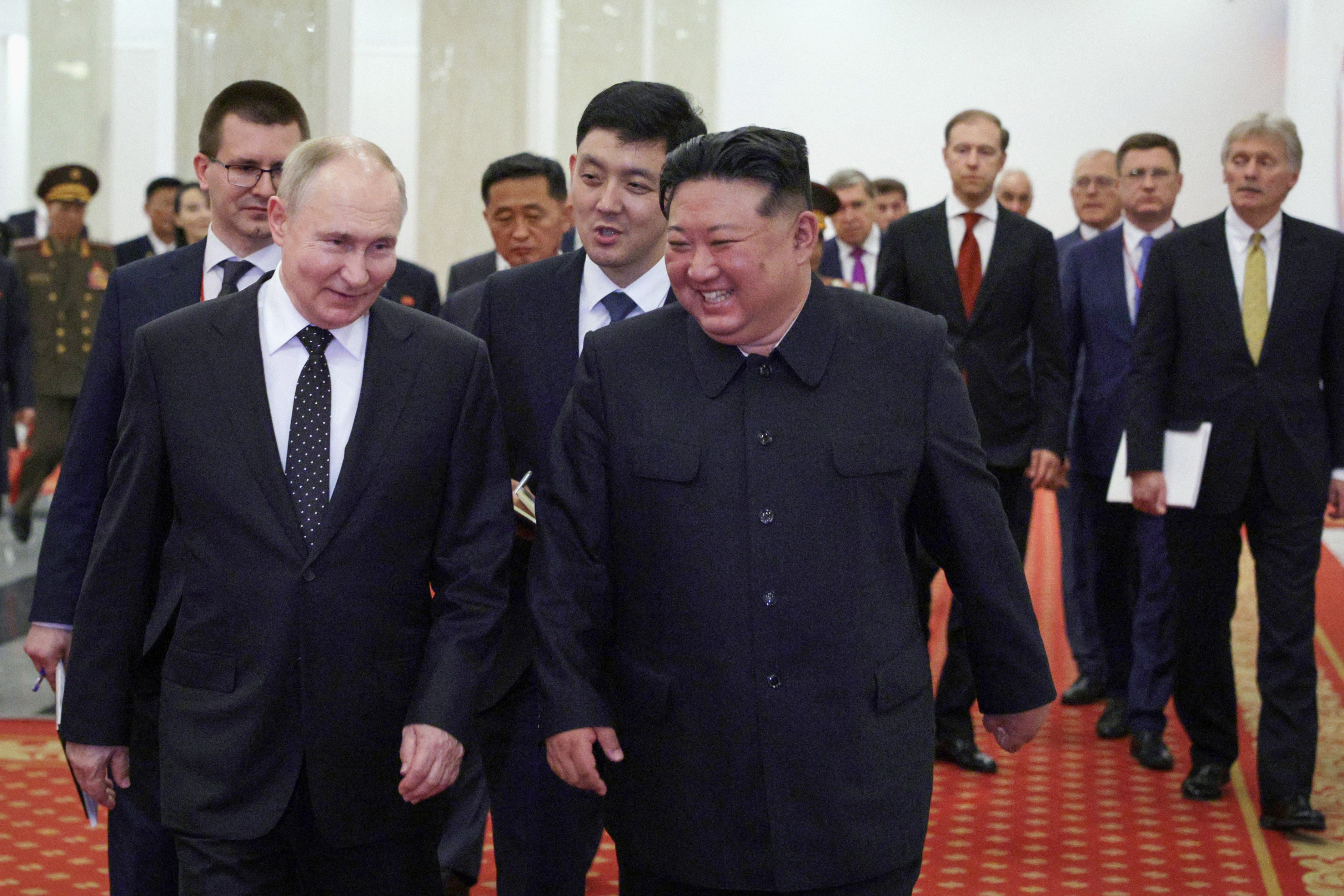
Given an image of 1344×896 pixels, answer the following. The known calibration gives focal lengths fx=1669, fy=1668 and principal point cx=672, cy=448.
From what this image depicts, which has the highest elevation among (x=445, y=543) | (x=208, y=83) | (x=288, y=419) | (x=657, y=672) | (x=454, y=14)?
(x=454, y=14)

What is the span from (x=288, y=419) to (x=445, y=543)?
306mm

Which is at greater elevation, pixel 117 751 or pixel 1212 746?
pixel 117 751

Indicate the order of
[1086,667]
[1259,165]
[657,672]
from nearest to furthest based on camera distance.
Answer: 1. [657,672]
2. [1259,165]
3. [1086,667]

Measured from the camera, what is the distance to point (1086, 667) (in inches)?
247

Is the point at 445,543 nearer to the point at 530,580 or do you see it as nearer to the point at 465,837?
the point at 530,580

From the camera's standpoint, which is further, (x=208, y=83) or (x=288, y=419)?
(x=208, y=83)

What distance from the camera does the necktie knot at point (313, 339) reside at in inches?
101

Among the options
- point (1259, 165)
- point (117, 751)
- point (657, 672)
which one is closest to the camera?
point (657, 672)

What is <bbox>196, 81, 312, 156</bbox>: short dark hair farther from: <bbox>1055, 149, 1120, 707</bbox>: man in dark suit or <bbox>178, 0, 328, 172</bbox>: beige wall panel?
<bbox>1055, 149, 1120, 707</bbox>: man in dark suit

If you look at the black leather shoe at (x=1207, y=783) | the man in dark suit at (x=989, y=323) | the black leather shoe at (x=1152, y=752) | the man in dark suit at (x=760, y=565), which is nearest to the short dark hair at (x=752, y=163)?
the man in dark suit at (x=760, y=565)

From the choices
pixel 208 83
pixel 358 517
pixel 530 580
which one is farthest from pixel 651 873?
pixel 208 83

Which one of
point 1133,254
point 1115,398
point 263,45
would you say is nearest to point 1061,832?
point 1115,398

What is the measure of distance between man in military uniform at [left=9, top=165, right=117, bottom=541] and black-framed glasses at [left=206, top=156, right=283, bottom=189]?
6.42 metres

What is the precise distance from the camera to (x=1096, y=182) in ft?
25.4
